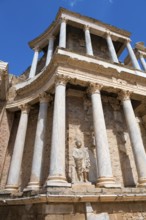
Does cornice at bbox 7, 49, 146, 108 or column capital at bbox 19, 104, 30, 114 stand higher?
cornice at bbox 7, 49, 146, 108

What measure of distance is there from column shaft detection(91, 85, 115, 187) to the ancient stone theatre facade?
0.11ft

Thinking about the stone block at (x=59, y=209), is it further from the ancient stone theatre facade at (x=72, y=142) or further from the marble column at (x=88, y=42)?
the marble column at (x=88, y=42)

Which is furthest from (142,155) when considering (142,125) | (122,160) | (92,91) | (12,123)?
(12,123)

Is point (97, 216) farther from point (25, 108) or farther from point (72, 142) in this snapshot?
point (25, 108)

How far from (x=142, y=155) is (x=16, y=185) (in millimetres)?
5991

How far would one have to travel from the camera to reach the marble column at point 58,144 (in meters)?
6.09

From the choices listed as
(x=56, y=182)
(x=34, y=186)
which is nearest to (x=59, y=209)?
(x=56, y=182)

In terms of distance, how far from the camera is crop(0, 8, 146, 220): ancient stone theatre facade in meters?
5.65

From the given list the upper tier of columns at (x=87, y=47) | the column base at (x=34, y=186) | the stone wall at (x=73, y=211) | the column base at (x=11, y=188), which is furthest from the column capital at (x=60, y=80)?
the stone wall at (x=73, y=211)

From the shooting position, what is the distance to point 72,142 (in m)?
8.63

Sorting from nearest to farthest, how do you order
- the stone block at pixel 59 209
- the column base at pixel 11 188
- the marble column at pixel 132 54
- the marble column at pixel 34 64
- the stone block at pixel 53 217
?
the stone block at pixel 53 217
the stone block at pixel 59 209
the column base at pixel 11 188
the marble column at pixel 34 64
the marble column at pixel 132 54

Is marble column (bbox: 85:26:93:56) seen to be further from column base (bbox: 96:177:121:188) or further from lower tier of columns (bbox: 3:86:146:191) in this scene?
column base (bbox: 96:177:121:188)

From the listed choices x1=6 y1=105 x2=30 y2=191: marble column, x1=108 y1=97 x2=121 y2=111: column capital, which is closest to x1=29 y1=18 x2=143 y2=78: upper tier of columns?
x1=108 y1=97 x2=121 y2=111: column capital

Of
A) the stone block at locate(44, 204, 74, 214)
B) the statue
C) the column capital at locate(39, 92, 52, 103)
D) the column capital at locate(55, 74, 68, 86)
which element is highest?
the column capital at locate(39, 92, 52, 103)
